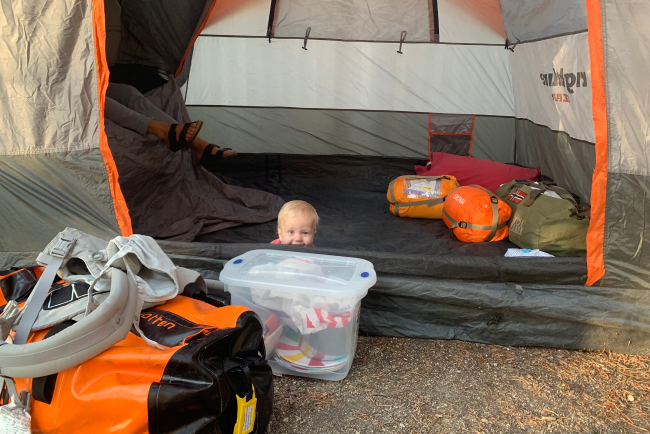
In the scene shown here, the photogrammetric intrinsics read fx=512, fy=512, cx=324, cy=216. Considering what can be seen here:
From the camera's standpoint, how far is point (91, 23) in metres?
1.90

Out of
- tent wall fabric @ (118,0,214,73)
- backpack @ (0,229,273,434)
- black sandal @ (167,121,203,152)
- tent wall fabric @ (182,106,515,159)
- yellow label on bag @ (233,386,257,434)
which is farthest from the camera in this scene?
tent wall fabric @ (182,106,515,159)

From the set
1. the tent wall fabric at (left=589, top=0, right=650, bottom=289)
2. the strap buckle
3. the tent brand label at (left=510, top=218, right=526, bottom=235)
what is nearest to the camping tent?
the tent wall fabric at (left=589, top=0, right=650, bottom=289)

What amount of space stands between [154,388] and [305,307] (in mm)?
619

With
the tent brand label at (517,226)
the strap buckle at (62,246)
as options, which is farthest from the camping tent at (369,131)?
the strap buckle at (62,246)

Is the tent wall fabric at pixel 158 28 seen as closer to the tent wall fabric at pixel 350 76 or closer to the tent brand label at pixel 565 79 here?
the tent wall fabric at pixel 350 76

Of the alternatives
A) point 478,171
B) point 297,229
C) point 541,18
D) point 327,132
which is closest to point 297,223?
point 297,229

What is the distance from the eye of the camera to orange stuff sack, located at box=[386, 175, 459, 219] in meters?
3.04

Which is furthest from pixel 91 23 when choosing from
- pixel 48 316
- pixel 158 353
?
pixel 158 353

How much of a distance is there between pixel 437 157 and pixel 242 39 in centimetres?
165

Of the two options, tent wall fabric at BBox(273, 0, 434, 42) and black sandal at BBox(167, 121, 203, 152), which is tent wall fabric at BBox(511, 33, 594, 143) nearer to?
tent wall fabric at BBox(273, 0, 434, 42)

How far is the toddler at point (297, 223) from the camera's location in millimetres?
2217

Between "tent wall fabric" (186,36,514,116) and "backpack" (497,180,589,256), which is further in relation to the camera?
"tent wall fabric" (186,36,514,116)

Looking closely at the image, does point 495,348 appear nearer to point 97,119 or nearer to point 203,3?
point 97,119

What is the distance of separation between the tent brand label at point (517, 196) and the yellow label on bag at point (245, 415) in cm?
184
